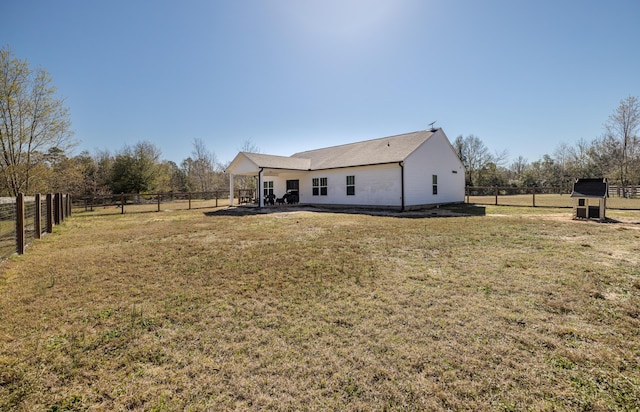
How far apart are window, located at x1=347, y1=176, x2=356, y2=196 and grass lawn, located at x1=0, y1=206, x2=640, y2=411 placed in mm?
11658

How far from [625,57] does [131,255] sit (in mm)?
23051

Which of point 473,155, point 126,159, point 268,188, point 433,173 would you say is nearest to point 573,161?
point 473,155

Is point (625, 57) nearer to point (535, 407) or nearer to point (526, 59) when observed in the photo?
point (526, 59)

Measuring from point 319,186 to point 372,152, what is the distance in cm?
443

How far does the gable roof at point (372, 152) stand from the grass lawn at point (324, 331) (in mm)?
10800

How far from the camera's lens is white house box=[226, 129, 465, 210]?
15.4 m

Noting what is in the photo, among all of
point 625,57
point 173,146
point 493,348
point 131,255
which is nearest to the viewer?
point 493,348

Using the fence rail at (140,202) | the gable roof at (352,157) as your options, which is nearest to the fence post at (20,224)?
the fence rail at (140,202)

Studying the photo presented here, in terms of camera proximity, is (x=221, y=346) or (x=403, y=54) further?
(x=403, y=54)

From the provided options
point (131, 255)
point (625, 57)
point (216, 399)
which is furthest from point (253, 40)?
point (625, 57)

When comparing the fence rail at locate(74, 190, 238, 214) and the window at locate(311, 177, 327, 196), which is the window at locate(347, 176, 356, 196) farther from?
the fence rail at locate(74, 190, 238, 214)

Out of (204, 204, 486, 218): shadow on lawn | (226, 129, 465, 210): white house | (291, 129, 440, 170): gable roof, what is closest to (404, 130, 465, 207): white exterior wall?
(226, 129, 465, 210): white house

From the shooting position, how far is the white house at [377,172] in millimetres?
15359

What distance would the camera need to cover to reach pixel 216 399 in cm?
191
